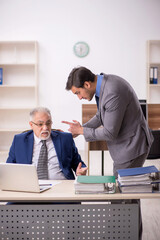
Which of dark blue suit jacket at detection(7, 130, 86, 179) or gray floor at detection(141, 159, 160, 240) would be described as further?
gray floor at detection(141, 159, 160, 240)

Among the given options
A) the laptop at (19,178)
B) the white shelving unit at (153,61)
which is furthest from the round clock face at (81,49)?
the laptop at (19,178)

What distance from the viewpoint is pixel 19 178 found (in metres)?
1.72

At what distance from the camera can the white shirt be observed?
7.57ft

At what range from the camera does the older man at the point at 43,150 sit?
2285 mm

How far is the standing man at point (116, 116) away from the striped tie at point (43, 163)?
0.24m

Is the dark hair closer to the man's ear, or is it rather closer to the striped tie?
the man's ear

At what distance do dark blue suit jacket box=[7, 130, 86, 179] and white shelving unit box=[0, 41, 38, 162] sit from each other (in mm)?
4346

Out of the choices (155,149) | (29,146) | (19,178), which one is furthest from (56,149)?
(155,149)

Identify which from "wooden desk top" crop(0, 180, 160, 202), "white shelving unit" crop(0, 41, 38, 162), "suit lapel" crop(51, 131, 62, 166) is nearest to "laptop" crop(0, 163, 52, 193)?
"wooden desk top" crop(0, 180, 160, 202)

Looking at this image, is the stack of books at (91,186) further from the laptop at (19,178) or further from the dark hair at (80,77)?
the dark hair at (80,77)

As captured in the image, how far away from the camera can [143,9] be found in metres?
6.62

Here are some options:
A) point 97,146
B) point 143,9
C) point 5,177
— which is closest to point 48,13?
point 143,9

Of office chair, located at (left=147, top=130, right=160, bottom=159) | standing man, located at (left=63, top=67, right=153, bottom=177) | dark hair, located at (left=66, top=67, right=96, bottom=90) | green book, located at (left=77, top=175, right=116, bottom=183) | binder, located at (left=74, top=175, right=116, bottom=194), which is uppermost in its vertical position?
dark hair, located at (left=66, top=67, right=96, bottom=90)

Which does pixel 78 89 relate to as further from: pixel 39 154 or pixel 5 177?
pixel 5 177
